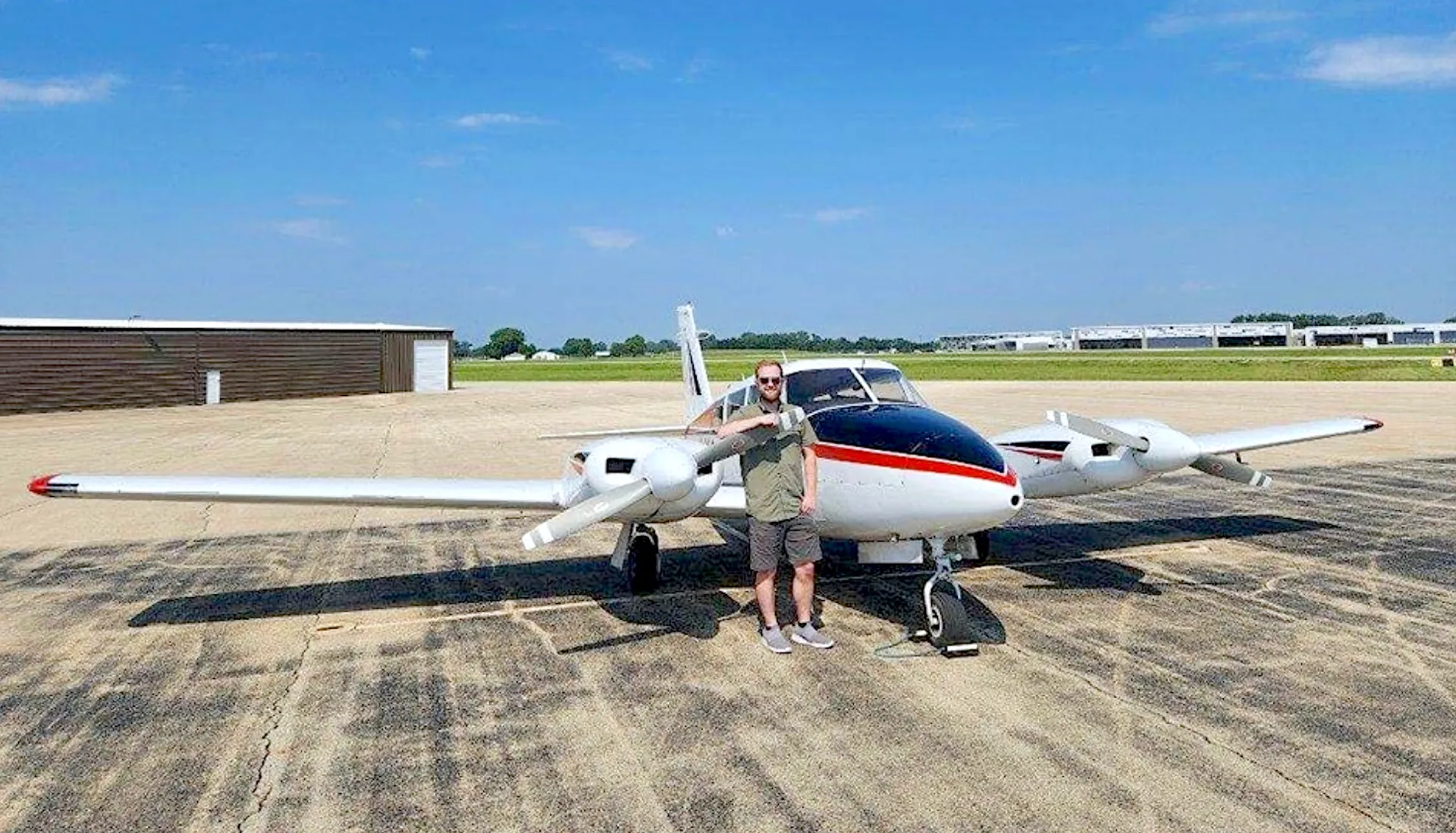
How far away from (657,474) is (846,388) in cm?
250

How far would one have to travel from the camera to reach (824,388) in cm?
908

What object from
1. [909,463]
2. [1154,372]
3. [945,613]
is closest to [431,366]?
[1154,372]

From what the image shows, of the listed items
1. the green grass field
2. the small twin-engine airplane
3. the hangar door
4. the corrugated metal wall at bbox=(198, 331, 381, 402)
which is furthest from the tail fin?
the hangar door

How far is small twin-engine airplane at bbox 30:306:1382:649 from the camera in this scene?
7.30 metres

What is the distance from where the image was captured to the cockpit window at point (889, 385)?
8.95m

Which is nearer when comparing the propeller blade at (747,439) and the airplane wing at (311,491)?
the propeller blade at (747,439)

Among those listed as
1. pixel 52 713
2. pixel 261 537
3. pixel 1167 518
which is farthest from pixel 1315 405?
pixel 52 713

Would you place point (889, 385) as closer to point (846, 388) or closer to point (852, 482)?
point (846, 388)

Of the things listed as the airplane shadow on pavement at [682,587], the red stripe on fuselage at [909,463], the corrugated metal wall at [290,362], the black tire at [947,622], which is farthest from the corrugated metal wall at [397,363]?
the black tire at [947,622]

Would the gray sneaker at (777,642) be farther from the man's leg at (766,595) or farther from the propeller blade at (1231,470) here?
the propeller blade at (1231,470)

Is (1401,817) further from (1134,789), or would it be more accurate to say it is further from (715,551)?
(715,551)

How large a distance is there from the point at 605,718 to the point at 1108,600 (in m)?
5.55

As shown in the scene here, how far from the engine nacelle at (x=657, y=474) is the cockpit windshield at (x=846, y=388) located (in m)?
1.46

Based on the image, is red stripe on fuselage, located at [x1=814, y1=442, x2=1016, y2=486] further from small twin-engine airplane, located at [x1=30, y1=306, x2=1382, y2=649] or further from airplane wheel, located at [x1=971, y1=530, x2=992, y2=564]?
airplane wheel, located at [x1=971, y1=530, x2=992, y2=564]
